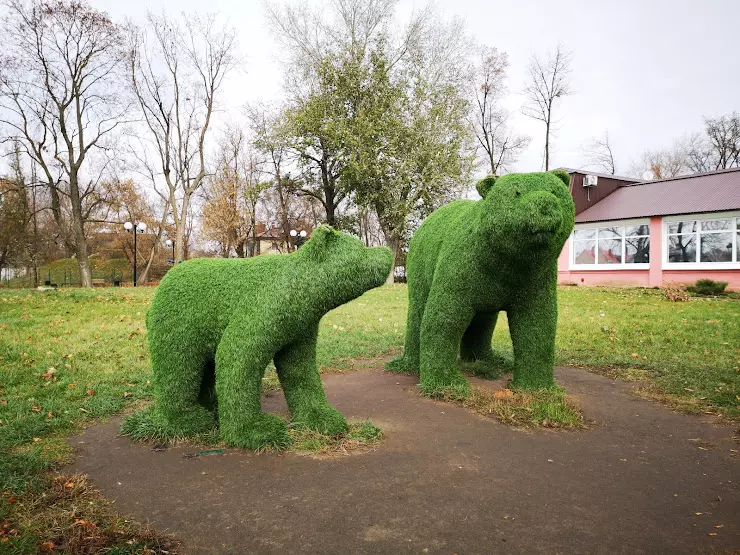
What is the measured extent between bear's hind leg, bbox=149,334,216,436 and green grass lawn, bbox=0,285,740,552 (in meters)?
0.81

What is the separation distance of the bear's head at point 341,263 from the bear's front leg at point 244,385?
64cm

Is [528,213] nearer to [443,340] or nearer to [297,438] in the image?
[443,340]

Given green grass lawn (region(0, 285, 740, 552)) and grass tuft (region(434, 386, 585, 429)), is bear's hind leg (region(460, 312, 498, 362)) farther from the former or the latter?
grass tuft (region(434, 386, 585, 429))

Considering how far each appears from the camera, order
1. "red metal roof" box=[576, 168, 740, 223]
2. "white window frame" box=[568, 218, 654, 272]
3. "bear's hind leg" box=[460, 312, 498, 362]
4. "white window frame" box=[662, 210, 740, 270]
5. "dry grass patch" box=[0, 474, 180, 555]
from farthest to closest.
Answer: "white window frame" box=[568, 218, 654, 272] < "red metal roof" box=[576, 168, 740, 223] < "white window frame" box=[662, 210, 740, 270] < "bear's hind leg" box=[460, 312, 498, 362] < "dry grass patch" box=[0, 474, 180, 555]

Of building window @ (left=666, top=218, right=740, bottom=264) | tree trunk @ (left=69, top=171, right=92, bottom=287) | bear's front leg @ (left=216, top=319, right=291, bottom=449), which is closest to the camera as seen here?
bear's front leg @ (left=216, top=319, right=291, bottom=449)

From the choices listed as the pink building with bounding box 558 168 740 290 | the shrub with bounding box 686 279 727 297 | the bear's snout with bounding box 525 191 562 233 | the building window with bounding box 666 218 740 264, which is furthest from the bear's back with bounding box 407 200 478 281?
the building window with bounding box 666 218 740 264

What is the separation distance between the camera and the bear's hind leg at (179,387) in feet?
12.8

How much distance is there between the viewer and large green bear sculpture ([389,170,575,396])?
4375 mm

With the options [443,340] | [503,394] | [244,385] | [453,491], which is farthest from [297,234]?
[453,491]

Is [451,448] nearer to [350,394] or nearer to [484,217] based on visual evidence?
[350,394]

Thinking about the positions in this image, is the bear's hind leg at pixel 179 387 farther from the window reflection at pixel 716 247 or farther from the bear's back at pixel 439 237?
the window reflection at pixel 716 247

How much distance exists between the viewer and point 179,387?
12.9ft

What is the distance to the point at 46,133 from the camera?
22.1 meters

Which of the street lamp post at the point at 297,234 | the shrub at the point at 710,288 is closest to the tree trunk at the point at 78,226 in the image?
the street lamp post at the point at 297,234
